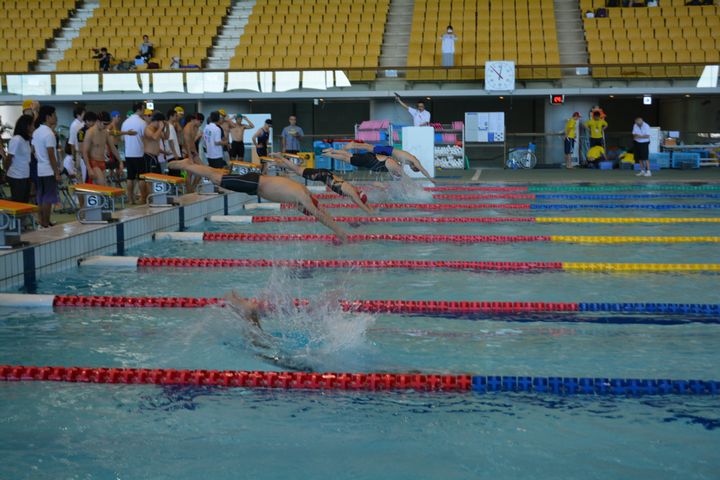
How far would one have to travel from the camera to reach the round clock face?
19.1 metres

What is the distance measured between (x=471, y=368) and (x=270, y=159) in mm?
9273

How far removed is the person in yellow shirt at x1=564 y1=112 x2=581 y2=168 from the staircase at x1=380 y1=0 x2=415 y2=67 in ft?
13.6

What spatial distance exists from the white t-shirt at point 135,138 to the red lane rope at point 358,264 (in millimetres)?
3536

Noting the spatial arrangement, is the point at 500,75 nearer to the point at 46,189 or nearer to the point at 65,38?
the point at 65,38

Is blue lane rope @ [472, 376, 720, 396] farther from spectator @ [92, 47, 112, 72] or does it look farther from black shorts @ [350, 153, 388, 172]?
spectator @ [92, 47, 112, 72]

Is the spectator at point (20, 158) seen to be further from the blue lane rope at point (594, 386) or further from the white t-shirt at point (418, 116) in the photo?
the white t-shirt at point (418, 116)

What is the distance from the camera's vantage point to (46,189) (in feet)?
28.8

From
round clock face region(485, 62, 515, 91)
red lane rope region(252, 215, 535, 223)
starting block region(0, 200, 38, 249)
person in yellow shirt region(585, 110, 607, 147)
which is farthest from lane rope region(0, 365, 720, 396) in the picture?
round clock face region(485, 62, 515, 91)

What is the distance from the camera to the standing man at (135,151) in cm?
1099

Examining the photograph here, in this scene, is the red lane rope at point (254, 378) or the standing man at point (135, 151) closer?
the red lane rope at point (254, 378)

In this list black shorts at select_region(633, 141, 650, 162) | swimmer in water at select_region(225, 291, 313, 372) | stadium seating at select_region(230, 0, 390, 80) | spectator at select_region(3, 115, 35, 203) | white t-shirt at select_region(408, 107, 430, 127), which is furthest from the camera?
stadium seating at select_region(230, 0, 390, 80)

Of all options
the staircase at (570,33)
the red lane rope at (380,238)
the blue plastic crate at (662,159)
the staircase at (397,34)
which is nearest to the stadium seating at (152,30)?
the staircase at (397,34)

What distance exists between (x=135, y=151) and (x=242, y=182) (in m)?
4.79

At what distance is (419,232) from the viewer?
32.5ft
